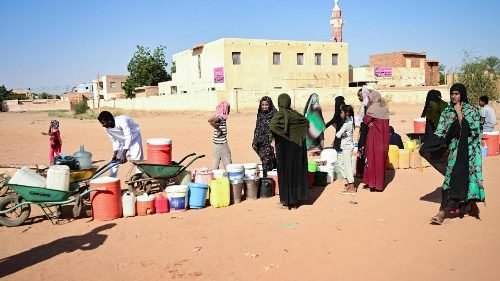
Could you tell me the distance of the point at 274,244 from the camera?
5203mm

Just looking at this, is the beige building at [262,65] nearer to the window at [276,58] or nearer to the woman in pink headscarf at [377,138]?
the window at [276,58]

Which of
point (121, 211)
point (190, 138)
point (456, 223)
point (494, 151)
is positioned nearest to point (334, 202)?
point (456, 223)

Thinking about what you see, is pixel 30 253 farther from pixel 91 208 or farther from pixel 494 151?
pixel 494 151

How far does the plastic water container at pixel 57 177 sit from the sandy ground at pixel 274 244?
21.3 inches

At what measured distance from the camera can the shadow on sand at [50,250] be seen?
484cm

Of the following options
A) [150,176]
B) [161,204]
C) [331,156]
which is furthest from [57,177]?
[331,156]

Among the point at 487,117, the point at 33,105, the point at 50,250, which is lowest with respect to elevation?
the point at 50,250

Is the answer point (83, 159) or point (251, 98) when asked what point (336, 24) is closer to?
point (251, 98)

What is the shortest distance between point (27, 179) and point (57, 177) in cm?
37

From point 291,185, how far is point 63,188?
3.17 m

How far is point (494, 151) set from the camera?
11031 millimetres

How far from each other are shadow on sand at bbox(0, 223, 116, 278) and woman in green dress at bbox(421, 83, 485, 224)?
4133mm

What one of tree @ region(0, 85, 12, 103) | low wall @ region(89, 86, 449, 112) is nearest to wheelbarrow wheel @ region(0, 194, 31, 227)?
low wall @ region(89, 86, 449, 112)

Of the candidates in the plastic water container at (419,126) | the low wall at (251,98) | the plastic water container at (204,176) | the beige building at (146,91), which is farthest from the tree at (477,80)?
the beige building at (146,91)
